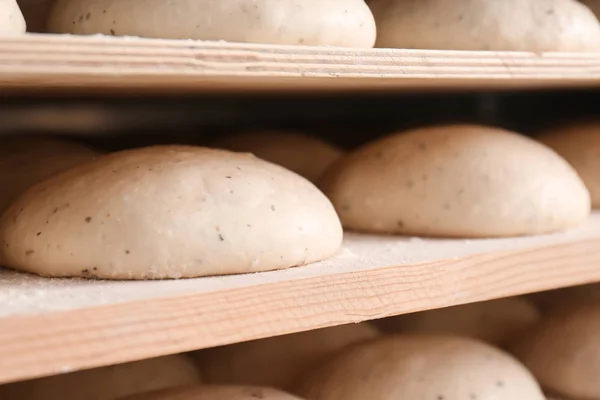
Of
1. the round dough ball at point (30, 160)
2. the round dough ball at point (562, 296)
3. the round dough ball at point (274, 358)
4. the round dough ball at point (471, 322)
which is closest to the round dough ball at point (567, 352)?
the round dough ball at point (471, 322)

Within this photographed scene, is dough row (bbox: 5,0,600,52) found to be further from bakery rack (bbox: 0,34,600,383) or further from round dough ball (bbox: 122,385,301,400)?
round dough ball (bbox: 122,385,301,400)

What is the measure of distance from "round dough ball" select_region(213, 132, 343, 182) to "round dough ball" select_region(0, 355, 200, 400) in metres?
0.41

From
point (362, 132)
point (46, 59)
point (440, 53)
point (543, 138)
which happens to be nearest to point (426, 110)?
point (362, 132)

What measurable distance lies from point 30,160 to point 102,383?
0.33 m

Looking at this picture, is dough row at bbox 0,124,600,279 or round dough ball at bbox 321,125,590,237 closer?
dough row at bbox 0,124,600,279

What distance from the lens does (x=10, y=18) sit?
28.5 inches

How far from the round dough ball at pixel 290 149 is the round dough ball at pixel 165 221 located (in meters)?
0.39

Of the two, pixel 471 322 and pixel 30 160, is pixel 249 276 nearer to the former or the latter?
pixel 30 160

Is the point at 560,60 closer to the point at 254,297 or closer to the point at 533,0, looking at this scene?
the point at 533,0

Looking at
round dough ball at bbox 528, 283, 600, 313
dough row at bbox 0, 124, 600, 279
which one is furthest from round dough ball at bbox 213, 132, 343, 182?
round dough ball at bbox 528, 283, 600, 313

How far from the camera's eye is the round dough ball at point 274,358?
3.78 ft

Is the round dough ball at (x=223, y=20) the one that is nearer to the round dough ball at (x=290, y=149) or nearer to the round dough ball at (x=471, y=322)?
the round dough ball at (x=290, y=149)

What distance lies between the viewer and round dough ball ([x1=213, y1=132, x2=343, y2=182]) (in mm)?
1309

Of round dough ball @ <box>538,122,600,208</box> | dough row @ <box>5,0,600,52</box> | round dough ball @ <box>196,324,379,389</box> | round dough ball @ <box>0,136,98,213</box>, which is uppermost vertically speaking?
dough row @ <box>5,0,600,52</box>
